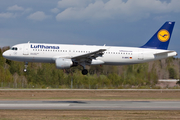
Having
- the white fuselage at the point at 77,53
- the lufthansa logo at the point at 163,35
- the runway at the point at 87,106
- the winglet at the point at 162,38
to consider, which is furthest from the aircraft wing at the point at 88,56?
the lufthansa logo at the point at 163,35

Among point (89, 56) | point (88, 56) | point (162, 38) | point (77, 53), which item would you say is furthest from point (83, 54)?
point (162, 38)

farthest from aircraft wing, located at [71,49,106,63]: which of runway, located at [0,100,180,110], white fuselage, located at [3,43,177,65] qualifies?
runway, located at [0,100,180,110]

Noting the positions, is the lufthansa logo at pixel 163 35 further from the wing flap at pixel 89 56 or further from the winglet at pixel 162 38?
the wing flap at pixel 89 56

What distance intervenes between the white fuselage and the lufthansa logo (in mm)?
2421

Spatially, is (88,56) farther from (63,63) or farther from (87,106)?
(87,106)

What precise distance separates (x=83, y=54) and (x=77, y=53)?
1.80 metres

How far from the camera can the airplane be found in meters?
36.5

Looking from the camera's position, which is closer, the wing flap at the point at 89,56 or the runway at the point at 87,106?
the runway at the point at 87,106

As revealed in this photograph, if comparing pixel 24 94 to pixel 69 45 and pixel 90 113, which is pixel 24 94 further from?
pixel 90 113

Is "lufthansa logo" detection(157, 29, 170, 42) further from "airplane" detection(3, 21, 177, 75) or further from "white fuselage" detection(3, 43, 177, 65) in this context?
"white fuselage" detection(3, 43, 177, 65)

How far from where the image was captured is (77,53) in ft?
123

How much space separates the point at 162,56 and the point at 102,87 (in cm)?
1457

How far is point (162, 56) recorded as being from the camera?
1556 inches

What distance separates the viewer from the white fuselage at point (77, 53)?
36594mm
